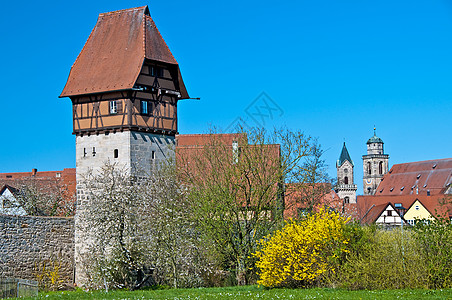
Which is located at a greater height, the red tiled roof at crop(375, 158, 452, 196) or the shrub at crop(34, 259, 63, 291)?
the red tiled roof at crop(375, 158, 452, 196)

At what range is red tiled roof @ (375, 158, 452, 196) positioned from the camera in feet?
272

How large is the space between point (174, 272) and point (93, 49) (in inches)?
428

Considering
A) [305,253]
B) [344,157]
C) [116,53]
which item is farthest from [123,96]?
[344,157]

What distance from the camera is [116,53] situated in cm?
2647

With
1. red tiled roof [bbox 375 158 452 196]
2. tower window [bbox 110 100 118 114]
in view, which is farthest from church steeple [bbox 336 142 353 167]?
tower window [bbox 110 100 118 114]

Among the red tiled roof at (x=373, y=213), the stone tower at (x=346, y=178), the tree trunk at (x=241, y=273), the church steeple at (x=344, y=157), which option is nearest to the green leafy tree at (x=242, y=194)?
the tree trunk at (x=241, y=273)

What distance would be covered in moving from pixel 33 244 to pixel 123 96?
720 centimetres

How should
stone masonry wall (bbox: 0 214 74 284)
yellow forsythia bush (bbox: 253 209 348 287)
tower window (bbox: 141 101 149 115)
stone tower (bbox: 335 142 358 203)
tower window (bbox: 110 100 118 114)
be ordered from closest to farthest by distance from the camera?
yellow forsythia bush (bbox: 253 209 348 287) < stone masonry wall (bbox: 0 214 74 284) < tower window (bbox: 110 100 118 114) < tower window (bbox: 141 101 149 115) < stone tower (bbox: 335 142 358 203)

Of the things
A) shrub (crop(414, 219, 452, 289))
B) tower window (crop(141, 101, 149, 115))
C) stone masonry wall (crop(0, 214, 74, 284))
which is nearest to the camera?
shrub (crop(414, 219, 452, 289))

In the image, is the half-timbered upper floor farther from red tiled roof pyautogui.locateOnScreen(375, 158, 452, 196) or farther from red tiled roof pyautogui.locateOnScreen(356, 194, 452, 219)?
red tiled roof pyautogui.locateOnScreen(375, 158, 452, 196)

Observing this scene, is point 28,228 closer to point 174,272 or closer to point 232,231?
point 174,272

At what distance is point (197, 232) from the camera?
24953 millimetres

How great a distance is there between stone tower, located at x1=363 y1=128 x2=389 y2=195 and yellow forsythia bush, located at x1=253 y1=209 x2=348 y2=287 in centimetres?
11424

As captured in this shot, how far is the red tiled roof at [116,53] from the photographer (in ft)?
84.8
